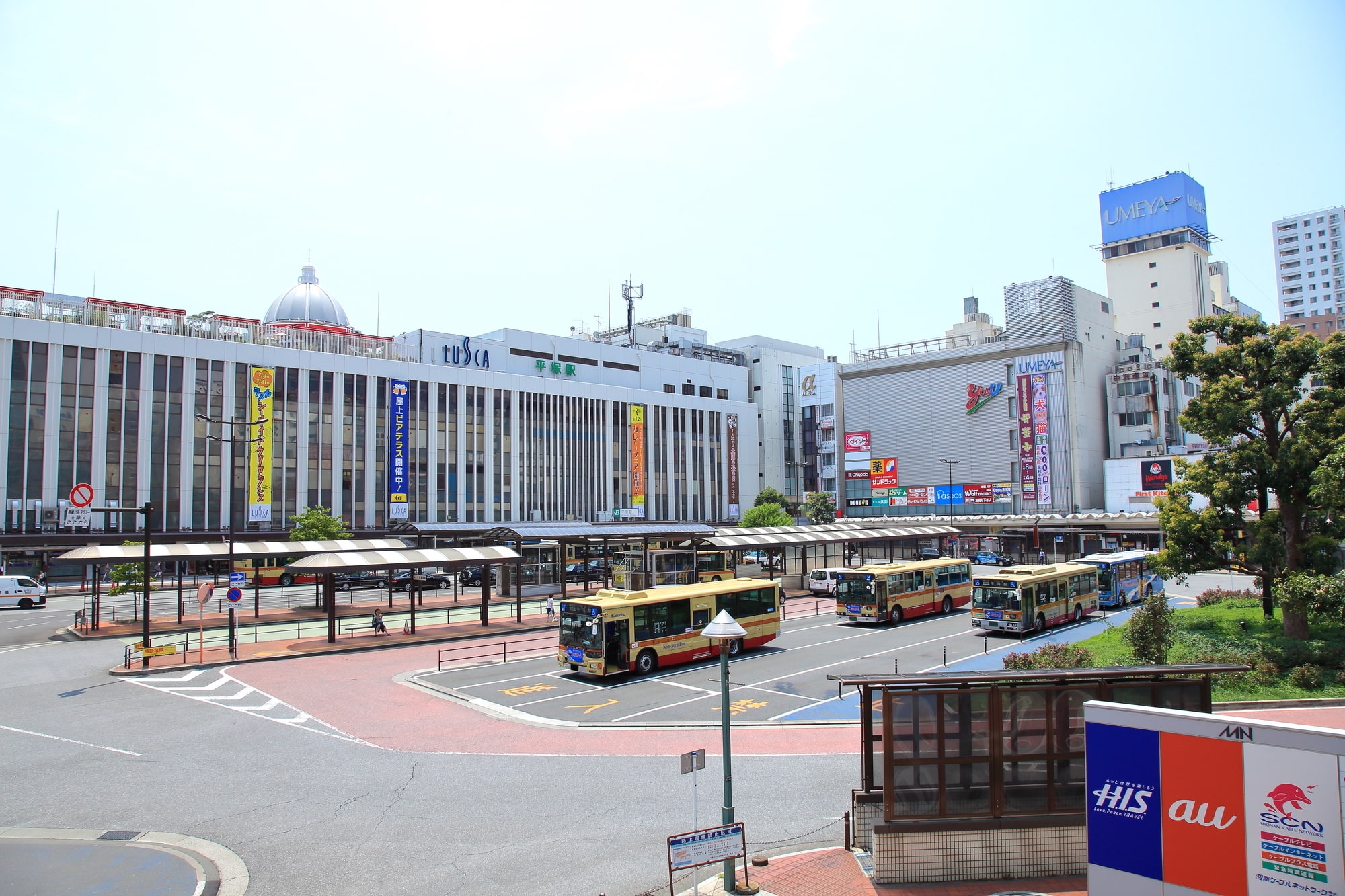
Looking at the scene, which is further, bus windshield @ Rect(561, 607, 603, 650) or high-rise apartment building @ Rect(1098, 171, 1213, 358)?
high-rise apartment building @ Rect(1098, 171, 1213, 358)

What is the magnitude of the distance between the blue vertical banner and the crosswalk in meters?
15.4

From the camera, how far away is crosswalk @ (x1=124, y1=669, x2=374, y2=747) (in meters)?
20.1

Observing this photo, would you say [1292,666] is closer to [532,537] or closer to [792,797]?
[792,797]

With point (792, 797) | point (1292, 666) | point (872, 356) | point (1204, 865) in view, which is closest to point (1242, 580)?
point (1292, 666)

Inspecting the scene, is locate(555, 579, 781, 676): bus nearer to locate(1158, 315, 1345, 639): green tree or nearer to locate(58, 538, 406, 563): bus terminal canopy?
locate(1158, 315, 1345, 639): green tree

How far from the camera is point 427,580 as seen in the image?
56.1 meters

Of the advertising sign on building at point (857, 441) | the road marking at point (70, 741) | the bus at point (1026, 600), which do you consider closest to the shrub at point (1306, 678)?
the bus at point (1026, 600)

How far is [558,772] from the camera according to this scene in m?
16.0

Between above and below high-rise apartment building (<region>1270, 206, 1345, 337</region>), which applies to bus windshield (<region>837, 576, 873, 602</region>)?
below

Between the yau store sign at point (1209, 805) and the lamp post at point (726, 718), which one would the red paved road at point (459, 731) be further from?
the yau store sign at point (1209, 805)

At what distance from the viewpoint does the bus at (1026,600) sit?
31703mm

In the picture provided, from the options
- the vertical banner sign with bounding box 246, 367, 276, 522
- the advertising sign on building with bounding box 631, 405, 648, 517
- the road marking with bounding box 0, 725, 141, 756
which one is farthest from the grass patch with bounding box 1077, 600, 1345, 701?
the advertising sign on building with bounding box 631, 405, 648, 517

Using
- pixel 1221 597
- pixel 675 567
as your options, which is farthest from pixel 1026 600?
pixel 675 567

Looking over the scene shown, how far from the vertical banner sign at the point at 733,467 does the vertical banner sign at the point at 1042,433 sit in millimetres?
34751
